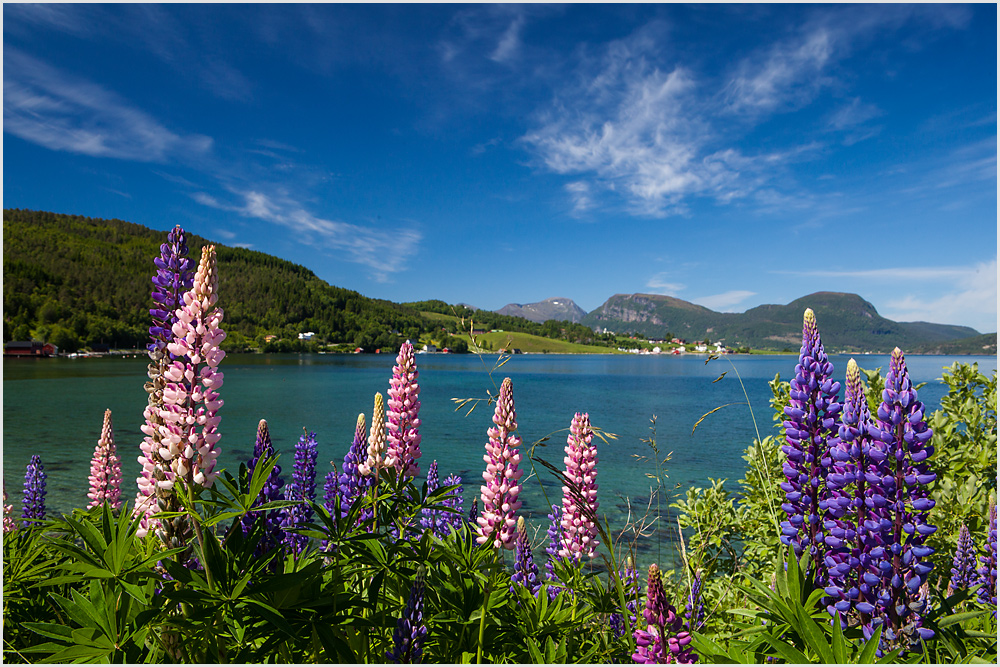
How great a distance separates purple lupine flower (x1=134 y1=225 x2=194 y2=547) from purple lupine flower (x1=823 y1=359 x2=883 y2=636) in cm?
317

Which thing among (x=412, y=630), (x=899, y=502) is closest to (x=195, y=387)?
(x=412, y=630)

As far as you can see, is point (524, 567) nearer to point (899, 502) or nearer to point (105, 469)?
point (899, 502)

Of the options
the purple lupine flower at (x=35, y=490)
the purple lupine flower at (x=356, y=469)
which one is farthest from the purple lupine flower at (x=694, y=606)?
the purple lupine flower at (x=35, y=490)

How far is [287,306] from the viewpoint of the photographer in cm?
16762

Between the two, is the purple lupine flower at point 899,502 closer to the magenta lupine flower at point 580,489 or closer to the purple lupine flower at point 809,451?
the purple lupine flower at point 809,451

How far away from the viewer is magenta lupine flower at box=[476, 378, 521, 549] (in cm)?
367

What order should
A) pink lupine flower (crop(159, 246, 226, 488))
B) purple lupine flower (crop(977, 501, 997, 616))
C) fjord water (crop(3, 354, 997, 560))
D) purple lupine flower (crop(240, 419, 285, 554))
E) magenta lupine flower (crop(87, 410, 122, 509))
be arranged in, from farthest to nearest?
fjord water (crop(3, 354, 997, 560)) → magenta lupine flower (crop(87, 410, 122, 509)) → purple lupine flower (crop(977, 501, 997, 616)) → purple lupine flower (crop(240, 419, 285, 554)) → pink lupine flower (crop(159, 246, 226, 488))

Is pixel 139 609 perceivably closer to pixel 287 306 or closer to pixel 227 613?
pixel 227 613

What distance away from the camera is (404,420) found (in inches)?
139

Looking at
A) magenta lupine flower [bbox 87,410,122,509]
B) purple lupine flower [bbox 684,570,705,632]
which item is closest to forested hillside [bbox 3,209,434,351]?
magenta lupine flower [bbox 87,410,122,509]

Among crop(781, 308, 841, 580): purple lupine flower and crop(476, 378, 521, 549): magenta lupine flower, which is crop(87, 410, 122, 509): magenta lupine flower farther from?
crop(781, 308, 841, 580): purple lupine flower

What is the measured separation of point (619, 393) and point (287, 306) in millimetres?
135025

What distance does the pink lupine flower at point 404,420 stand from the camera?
Answer: 347 cm

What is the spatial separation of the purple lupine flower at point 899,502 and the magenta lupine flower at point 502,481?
2075mm
